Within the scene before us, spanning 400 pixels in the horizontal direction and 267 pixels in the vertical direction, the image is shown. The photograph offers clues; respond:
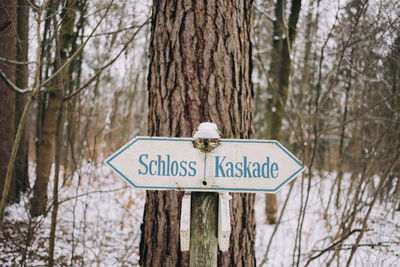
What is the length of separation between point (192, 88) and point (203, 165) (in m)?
Answer: 0.49

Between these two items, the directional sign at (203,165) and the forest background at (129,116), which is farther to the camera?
the forest background at (129,116)

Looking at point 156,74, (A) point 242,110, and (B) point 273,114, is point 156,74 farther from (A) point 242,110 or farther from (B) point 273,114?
(B) point 273,114

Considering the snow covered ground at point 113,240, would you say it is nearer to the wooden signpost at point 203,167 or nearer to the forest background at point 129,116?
the forest background at point 129,116

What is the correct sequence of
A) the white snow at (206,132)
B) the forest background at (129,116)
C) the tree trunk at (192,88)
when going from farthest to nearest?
the forest background at (129,116) → the tree trunk at (192,88) → the white snow at (206,132)

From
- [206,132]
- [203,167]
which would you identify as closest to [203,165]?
[203,167]

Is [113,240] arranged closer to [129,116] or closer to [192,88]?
[129,116]

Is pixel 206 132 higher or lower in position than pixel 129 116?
lower

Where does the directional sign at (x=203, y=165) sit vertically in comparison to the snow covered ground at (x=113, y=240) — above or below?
above

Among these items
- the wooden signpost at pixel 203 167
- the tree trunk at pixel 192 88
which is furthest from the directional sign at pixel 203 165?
the tree trunk at pixel 192 88

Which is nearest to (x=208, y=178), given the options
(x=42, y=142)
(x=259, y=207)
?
(x=42, y=142)

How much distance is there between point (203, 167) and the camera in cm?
95

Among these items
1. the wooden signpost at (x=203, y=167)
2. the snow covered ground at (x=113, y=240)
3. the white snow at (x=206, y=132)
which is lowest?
the snow covered ground at (x=113, y=240)

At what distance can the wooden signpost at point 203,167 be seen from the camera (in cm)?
94

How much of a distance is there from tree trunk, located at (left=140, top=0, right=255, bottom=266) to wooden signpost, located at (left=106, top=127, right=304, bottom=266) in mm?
356
